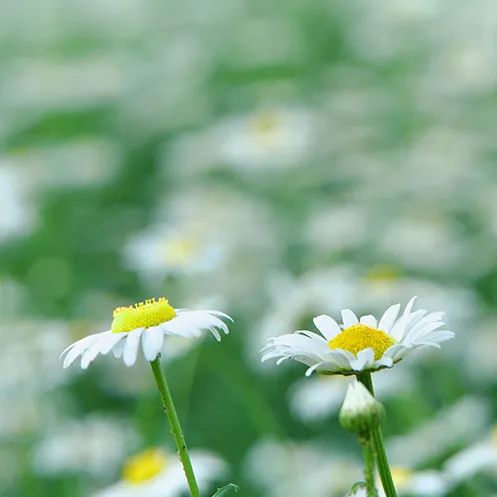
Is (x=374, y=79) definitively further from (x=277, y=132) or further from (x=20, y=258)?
(x=20, y=258)

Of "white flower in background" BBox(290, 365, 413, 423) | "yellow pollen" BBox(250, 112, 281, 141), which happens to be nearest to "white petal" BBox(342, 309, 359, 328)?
"white flower in background" BBox(290, 365, 413, 423)

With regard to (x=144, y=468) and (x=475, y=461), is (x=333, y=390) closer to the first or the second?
(x=144, y=468)

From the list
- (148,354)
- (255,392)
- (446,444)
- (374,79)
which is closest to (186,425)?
(255,392)

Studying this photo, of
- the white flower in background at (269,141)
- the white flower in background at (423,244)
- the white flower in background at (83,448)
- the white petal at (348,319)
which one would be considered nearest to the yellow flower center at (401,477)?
the white petal at (348,319)

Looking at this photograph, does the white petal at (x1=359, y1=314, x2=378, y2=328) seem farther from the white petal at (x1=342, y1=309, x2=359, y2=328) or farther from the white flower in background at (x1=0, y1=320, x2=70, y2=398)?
the white flower in background at (x1=0, y1=320, x2=70, y2=398)

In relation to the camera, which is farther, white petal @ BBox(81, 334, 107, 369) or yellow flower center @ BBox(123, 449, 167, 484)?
yellow flower center @ BBox(123, 449, 167, 484)

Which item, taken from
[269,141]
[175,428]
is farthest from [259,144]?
[175,428]
